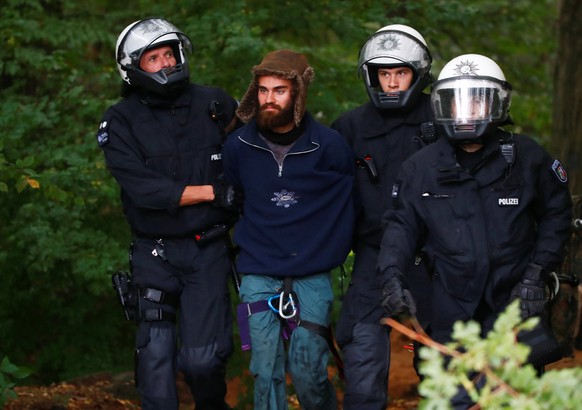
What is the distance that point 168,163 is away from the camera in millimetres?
6785

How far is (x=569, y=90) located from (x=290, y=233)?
235 inches

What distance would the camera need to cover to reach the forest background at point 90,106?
357 inches

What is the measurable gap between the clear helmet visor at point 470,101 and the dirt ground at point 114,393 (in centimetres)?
346

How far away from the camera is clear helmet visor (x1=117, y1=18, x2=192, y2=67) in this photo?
686cm

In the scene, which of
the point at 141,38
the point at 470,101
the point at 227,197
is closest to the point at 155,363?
the point at 227,197

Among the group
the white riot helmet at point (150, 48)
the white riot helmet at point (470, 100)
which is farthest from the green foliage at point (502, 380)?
the white riot helmet at point (150, 48)

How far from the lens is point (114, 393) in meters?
9.05

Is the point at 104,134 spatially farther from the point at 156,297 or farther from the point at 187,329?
the point at 187,329

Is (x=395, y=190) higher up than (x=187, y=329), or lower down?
higher up

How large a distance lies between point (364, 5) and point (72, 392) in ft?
14.6

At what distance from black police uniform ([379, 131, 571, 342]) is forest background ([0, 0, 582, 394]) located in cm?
309

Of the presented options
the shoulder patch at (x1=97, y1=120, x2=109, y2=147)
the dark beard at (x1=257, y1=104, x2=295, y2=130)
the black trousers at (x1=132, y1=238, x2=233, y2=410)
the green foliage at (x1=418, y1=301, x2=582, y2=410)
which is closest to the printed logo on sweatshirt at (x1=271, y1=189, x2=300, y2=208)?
the dark beard at (x1=257, y1=104, x2=295, y2=130)

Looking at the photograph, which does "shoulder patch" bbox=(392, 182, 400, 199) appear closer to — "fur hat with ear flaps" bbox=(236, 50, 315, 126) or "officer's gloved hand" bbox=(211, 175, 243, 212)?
"fur hat with ear flaps" bbox=(236, 50, 315, 126)

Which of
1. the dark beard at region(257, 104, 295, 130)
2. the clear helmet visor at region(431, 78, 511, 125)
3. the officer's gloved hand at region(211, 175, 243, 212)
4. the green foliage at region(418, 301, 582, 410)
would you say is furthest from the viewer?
the officer's gloved hand at region(211, 175, 243, 212)
